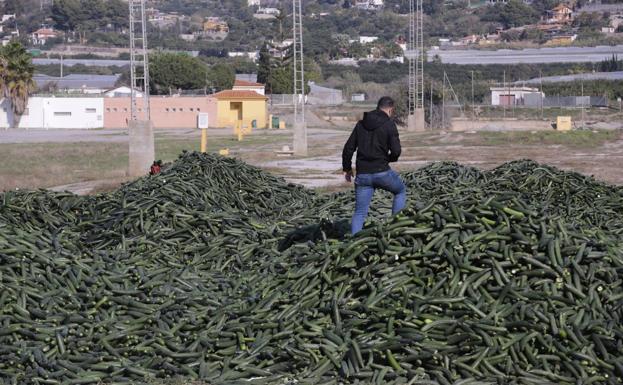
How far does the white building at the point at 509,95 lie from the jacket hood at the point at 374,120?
95.5 meters

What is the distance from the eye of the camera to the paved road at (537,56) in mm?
162500

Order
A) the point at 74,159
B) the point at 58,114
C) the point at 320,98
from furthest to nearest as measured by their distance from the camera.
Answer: the point at 320,98, the point at 58,114, the point at 74,159

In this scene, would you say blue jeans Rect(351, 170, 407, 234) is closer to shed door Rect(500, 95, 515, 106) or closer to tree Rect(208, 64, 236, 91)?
shed door Rect(500, 95, 515, 106)

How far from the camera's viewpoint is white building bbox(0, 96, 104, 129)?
9225 centimetres

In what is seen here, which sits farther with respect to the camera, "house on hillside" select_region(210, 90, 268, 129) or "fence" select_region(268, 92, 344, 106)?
"fence" select_region(268, 92, 344, 106)

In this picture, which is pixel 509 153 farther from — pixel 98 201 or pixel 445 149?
pixel 98 201

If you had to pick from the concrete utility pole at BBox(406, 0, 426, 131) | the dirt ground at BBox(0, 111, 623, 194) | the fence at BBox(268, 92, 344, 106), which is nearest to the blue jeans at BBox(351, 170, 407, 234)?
the dirt ground at BBox(0, 111, 623, 194)

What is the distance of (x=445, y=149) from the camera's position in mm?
50781

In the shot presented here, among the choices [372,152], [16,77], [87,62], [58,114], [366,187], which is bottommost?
[366,187]

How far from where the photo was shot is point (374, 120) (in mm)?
11781

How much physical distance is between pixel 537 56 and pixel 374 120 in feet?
539

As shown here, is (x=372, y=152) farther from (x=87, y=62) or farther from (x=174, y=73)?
(x=87, y=62)

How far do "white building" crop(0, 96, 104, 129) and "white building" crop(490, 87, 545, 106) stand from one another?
38532mm

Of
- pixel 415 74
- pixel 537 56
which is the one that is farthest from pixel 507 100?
pixel 537 56
